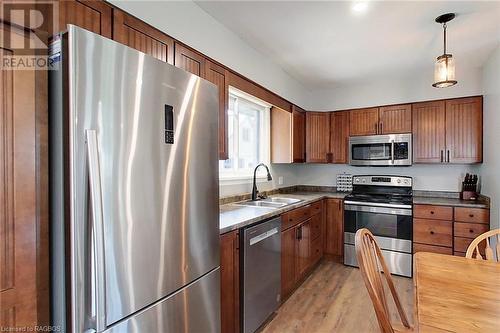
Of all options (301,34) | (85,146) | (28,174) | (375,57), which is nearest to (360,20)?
(301,34)

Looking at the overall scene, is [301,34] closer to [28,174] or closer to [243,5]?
[243,5]

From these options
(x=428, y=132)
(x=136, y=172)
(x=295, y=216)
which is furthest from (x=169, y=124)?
(x=428, y=132)

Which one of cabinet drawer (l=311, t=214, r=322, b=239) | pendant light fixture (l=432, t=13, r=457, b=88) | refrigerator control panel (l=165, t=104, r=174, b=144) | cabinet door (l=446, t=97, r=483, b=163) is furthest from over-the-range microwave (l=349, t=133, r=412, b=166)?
refrigerator control panel (l=165, t=104, r=174, b=144)

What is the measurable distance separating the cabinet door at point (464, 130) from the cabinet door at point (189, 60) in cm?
326

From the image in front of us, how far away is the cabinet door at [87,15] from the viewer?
47.6 inches

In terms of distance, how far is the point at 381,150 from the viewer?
384 cm

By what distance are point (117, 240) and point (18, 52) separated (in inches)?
29.4

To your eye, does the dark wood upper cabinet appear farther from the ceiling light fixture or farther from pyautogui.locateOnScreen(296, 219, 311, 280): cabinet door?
the ceiling light fixture

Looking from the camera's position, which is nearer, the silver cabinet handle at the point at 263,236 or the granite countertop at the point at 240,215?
the granite countertop at the point at 240,215

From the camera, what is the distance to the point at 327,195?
396cm

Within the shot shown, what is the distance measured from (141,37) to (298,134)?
2.76 meters

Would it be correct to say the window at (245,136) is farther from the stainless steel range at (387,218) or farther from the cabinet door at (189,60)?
the stainless steel range at (387,218)

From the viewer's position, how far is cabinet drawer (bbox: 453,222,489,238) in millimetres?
3021

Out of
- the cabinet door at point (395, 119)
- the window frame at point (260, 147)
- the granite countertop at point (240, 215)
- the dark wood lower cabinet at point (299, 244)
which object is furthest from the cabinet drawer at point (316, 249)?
the cabinet door at point (395, 119)
